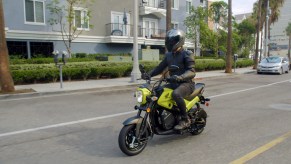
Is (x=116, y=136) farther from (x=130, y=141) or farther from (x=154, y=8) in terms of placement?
(x=154, y=8)

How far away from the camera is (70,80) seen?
16.1m

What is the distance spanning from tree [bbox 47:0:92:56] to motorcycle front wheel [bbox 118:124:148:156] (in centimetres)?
1776

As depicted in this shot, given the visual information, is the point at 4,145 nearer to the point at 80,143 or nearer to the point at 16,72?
the point at 80,143

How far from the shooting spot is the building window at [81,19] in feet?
74.8

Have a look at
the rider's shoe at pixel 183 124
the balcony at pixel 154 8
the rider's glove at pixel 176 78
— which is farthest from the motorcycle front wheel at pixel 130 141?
the balcony at pixel 154 8

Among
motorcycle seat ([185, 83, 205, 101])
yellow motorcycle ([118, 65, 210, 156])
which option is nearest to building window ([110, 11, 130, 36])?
motorcycle seat ([185, 83, 205, 101])

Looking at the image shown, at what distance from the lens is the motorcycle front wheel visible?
444 centimetres

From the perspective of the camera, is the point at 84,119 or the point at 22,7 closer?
the point at 84,119

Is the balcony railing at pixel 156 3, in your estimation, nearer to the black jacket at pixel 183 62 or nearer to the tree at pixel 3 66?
the tree at pixel 3 66

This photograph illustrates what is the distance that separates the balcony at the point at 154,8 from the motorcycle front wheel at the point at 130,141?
24.5m

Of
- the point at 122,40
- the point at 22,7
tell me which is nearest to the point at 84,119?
the point at 22,7

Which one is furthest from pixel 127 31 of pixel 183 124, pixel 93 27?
pixel 183 124

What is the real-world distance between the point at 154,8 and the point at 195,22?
5.28 metres

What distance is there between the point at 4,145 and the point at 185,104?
10.9 ft
